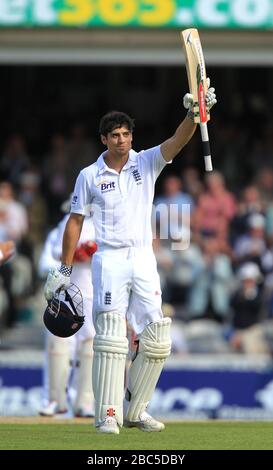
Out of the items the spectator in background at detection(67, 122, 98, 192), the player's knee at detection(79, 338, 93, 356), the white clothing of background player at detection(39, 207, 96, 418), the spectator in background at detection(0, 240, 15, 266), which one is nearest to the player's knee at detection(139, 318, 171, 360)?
the spectator in background at detection(0, 240, 15, 266)

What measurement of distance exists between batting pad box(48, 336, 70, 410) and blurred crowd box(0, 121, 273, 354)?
3.16 m

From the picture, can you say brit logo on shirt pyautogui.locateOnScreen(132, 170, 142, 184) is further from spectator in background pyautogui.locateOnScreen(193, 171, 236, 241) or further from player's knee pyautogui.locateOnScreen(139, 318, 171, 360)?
spectator in background pyautogui.locateOnScreen(193, 171, 236, 241)

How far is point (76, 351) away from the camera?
1207 centimetres

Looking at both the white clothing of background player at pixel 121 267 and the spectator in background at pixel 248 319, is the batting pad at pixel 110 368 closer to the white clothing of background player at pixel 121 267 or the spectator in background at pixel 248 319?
the white clothing of background player at pixel 121 267

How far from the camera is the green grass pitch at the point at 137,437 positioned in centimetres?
814

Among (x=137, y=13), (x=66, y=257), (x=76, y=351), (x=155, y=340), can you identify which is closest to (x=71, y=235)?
(x=66, y=257)

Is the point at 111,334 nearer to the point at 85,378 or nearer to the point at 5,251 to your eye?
the point at 5,251

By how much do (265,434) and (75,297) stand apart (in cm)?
159

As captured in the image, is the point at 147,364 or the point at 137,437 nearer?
the point at 137,437

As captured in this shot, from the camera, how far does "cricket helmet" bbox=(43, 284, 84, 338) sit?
360 inches

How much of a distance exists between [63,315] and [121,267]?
55 cm

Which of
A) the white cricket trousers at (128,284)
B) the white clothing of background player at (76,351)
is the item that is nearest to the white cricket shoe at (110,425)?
the white cricket trousers at (128,284)

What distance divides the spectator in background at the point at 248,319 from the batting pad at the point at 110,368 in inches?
296

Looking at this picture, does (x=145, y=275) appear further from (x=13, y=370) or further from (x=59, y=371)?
(x=13, y=370)
